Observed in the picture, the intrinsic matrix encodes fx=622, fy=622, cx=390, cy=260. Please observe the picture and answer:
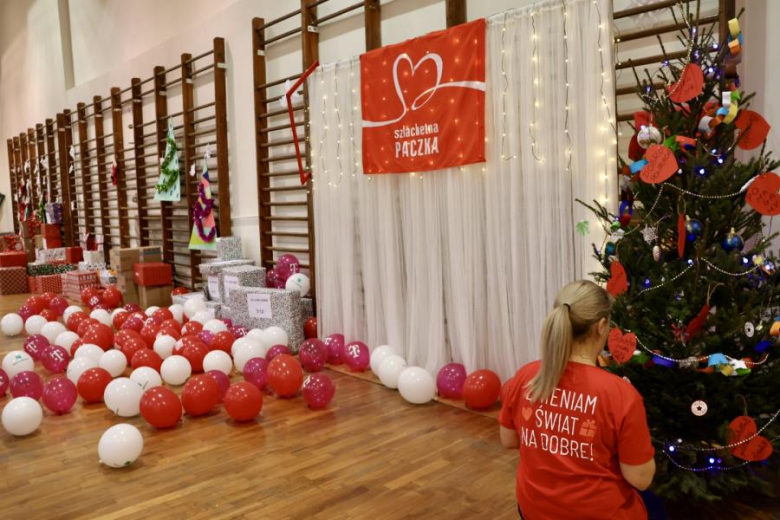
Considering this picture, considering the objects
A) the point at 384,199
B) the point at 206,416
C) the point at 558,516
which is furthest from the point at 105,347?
the point at 558,516

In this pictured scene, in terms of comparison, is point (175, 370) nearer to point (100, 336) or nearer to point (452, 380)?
point (100, 336)

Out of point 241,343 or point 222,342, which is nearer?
point 241,343

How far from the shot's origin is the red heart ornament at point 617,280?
267cm

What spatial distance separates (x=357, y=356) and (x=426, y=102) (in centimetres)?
202

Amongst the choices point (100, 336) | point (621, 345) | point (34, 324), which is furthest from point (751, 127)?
point (34, 324)

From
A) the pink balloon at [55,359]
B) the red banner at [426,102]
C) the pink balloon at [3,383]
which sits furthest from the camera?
the pink balloon at [55,359]

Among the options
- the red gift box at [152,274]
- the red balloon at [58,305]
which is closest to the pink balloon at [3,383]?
the red balloon at [58,305]

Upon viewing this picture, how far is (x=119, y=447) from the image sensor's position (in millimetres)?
3197

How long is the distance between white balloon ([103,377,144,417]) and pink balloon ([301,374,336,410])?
41.2 inches

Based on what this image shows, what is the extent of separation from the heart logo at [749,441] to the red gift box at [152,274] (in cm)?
680

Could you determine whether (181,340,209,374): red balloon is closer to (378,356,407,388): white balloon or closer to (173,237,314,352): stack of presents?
(173,237,314,352): stack of presents

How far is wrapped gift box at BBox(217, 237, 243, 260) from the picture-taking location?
6.88 m

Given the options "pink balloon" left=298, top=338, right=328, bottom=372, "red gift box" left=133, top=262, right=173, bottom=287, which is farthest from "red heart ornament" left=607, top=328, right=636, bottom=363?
"red gift box" left=133, top=262, right=173, bottom=287

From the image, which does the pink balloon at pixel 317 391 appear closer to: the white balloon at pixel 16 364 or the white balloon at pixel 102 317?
the white balloon at pixel 16 364
